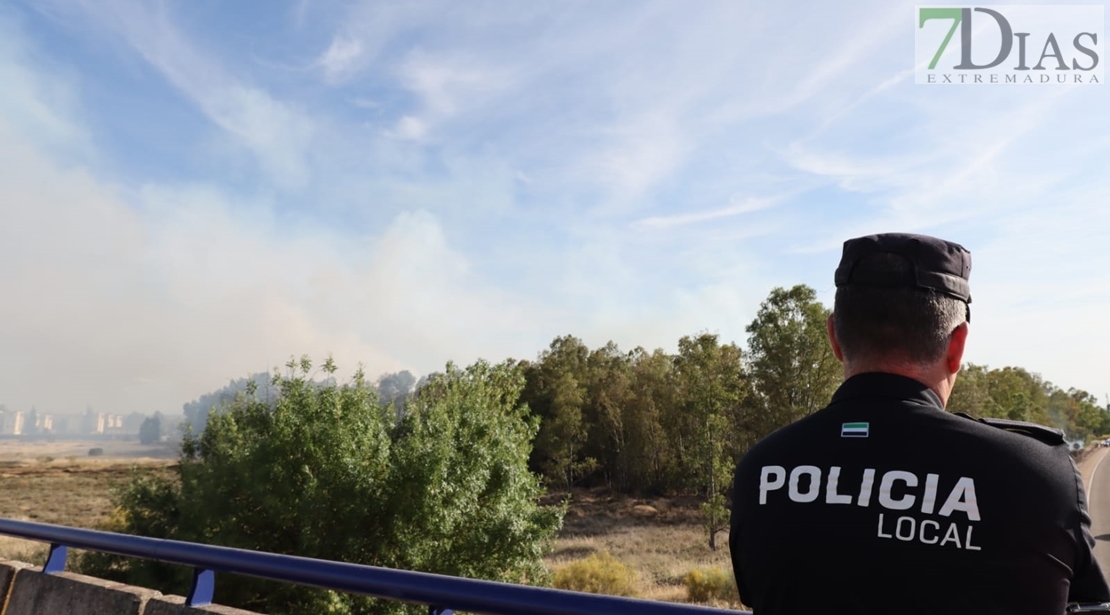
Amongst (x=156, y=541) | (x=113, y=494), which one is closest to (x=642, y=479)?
(x=113, y=494)

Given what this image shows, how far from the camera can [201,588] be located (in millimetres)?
3588

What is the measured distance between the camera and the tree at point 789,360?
42250mm

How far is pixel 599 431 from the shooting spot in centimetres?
6944

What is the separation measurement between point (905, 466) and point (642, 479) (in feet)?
220

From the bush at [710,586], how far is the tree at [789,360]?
1193 centimetres

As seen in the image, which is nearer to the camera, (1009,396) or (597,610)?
(597,610)

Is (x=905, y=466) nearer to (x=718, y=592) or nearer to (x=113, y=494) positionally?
(x=113, y=494)

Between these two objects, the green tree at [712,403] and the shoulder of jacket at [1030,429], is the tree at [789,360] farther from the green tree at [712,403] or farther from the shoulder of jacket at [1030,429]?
the shoulder of jacket at [1030,429]

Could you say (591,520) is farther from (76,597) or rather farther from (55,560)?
(76,597)

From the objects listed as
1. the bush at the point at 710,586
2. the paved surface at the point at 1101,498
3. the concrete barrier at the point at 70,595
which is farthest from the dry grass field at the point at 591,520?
the concrete barrier at the point at 70,595

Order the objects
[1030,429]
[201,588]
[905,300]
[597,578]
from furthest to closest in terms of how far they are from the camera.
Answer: [597,578]
[201,588]
[905,300]
[1030,429]

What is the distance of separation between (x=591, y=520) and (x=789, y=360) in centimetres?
2159

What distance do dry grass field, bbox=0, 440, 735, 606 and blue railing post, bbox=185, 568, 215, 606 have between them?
27.4m

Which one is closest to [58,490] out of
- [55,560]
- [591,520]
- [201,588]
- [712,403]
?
[591,520]
